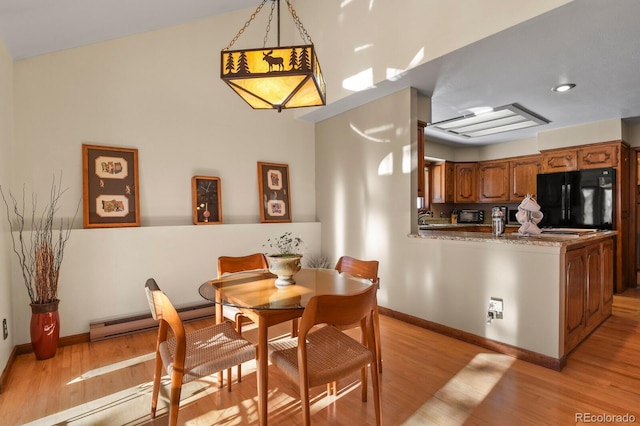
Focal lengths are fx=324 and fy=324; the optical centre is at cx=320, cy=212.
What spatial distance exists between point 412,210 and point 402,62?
149cm

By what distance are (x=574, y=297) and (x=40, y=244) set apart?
464 cm

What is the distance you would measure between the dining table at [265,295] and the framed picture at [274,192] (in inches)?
73.1

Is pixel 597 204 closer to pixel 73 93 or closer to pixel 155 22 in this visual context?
pixel 155 22

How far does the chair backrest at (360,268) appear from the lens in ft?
8.29

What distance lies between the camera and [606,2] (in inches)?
80.1

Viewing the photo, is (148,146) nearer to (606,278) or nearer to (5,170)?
(5,170)

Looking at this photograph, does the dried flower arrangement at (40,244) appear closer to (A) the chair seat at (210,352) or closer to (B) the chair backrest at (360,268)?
(A) the chair seat at (210,352)

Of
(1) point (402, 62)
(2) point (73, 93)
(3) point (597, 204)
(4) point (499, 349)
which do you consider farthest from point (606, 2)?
(2) point (73, 93)

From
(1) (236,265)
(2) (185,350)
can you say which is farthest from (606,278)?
(2) (185,350)

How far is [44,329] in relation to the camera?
267 centimetres

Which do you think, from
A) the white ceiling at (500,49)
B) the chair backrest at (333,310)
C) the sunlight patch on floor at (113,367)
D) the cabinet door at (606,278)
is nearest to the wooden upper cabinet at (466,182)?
the white ceiling at (500,49)

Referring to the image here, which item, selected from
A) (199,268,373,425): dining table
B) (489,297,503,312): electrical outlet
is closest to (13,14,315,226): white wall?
(199,268,373,425): dining table

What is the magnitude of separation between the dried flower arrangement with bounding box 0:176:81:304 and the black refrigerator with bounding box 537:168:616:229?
20.6ft

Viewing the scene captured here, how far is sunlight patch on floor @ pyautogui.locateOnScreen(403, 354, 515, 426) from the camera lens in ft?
6.24
